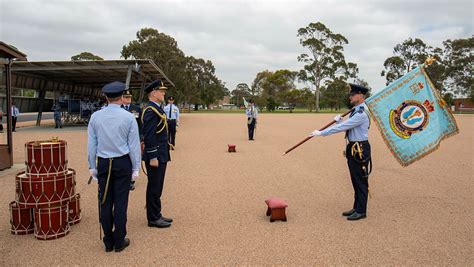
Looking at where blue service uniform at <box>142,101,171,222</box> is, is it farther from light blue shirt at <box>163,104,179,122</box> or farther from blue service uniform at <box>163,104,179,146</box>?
light blue shirt at <box>163,104,179,122</box>

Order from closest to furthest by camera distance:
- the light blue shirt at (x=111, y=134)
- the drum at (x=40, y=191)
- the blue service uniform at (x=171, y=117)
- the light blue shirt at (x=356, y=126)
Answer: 1. the light blue shirt at (x=111, y=134)
2. the drum at (x=40, y=191)
3. the light blue shirt at (x=356, y=126)
4. the blue service uniform at (x=171, y=117)

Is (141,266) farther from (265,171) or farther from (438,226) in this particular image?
(265,171)

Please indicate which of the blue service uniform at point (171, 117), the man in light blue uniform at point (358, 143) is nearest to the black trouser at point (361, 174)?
the man in light blue uniform at point (358, 143)

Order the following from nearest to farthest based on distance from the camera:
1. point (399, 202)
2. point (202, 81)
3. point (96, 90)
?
point (399, 202)
point (96, 90)
point (202, 81)

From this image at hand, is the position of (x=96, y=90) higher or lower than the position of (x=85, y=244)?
higher

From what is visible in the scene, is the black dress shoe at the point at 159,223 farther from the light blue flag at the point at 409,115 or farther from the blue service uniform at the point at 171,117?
the blue service uniform at the point at 171,117

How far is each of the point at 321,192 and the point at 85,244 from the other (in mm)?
4358

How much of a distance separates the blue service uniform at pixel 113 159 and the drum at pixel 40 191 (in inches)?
29.8

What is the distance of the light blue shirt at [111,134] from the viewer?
3.85 meters

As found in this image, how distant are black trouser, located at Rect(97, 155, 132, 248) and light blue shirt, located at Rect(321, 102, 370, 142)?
9.49ft

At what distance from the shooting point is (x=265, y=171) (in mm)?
8844

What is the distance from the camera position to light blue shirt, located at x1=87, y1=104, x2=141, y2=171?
3.85 m

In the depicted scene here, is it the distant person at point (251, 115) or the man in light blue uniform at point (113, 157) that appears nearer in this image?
the man in light blue uniform at point (113, 157)

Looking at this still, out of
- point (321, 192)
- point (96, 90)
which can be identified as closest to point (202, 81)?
point (96, 90)
